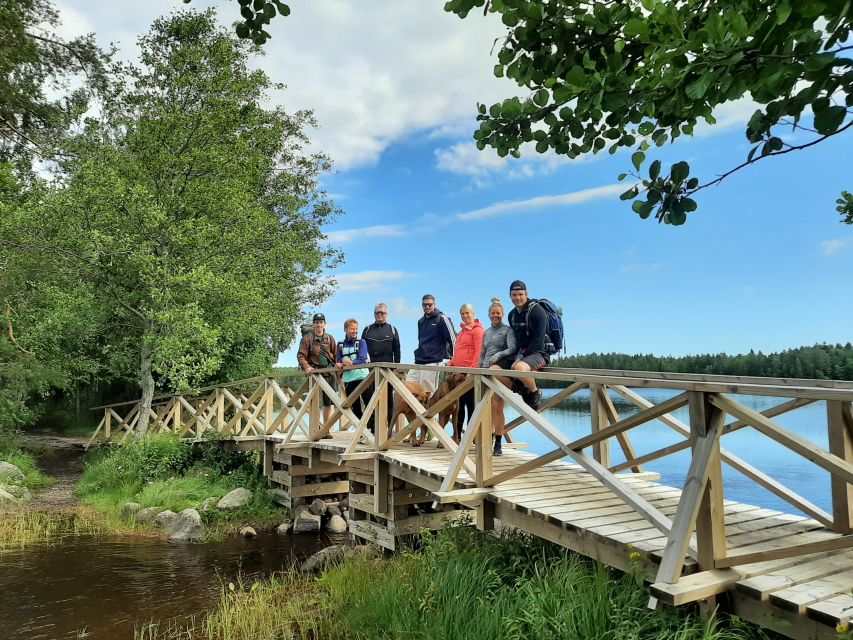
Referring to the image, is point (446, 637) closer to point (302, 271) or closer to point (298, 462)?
point (298, 462)

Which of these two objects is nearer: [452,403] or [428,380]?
[452,403]

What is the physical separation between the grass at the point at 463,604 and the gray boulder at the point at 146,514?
15.2ft

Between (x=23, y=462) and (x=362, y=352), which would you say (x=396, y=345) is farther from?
(x=23, y=462)

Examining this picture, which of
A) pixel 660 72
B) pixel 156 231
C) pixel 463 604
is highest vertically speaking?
pixel 156 231

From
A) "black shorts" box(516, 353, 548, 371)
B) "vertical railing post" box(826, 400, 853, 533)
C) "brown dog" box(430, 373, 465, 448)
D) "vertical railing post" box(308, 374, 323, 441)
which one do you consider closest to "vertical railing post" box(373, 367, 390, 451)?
"brown dog" box(430, 373, 465, 448)

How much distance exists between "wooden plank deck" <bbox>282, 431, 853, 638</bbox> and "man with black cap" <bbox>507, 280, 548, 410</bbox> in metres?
0.91

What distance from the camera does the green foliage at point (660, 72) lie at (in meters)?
2.36

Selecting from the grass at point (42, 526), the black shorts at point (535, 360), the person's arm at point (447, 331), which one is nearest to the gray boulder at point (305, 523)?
the grass at point (42, 526)

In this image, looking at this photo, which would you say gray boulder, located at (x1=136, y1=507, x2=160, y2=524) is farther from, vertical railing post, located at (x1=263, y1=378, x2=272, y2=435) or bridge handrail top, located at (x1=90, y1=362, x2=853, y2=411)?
bridge handrail top, located at (x1=90, y1=362, x2=853, y2=411)

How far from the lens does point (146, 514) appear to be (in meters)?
10.8

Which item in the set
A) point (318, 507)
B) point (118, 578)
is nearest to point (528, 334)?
point (118, 578)

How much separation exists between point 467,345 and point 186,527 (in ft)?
20.1

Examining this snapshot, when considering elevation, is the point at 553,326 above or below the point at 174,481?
above

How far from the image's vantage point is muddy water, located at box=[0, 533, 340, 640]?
255 inches
